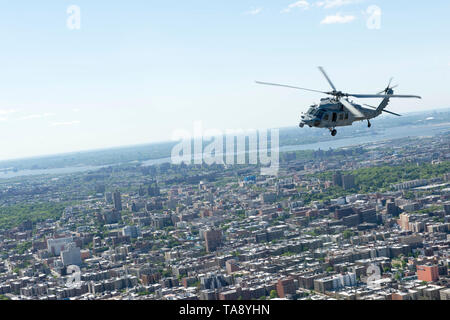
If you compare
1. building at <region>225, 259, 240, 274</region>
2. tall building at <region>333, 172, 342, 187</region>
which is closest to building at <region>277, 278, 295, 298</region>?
building at <region>225, 259, 240, 274</region>

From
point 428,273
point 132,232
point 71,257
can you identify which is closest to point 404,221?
point 428,273

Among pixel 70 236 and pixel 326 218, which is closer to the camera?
pixel 326 218

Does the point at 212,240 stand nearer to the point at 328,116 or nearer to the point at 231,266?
the point at 231,266

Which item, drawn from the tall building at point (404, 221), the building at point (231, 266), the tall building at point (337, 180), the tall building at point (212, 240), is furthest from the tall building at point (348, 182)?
the building at point (231, 266)

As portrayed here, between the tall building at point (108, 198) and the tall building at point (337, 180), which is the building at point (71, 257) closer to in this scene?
the tall building at point (108, 198)

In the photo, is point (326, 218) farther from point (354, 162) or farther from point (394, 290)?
point (354, 162)
